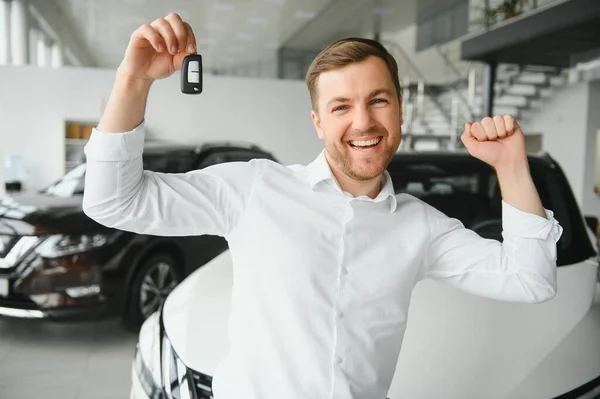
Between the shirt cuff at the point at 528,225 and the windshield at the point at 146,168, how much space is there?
314 centimetres

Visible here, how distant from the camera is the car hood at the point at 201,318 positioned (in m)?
1.49

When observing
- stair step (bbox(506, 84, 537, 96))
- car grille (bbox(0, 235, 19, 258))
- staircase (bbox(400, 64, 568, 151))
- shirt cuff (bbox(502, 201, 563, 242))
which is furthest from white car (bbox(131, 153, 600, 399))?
stair step (bbox(506, 84, 537, 96))

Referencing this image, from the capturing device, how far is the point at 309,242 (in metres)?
0.97

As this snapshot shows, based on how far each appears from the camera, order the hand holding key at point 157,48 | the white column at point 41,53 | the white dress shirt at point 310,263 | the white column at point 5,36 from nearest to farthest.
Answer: the hand holding key at point 157,48, the white dress shirt at point 310,263, the white column at point 5,36, the white column at point 41,53

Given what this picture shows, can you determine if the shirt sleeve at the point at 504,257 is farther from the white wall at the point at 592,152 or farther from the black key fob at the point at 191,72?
the white wall at the point at 592,152

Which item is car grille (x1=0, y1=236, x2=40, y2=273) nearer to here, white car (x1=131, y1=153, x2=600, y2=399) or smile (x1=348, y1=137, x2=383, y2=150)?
white car (x1=131, y1=153, x2=600, y2=399)

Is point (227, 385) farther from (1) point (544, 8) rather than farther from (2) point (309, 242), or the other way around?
(1) point (544, 8)

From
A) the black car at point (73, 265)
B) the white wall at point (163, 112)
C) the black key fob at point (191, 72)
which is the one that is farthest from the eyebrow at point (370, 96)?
the white wall at point (163, 112)

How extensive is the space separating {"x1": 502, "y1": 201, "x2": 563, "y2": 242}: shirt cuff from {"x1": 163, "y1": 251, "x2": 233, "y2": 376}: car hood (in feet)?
2.63

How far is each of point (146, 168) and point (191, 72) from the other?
304 centimetres

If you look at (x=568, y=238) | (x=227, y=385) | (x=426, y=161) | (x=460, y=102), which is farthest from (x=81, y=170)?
(x=460, y=102)

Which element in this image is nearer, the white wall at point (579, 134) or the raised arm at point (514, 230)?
the raised arm at point (514, 230)

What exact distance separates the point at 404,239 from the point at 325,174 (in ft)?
0.60

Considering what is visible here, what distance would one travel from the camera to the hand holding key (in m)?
0.84
